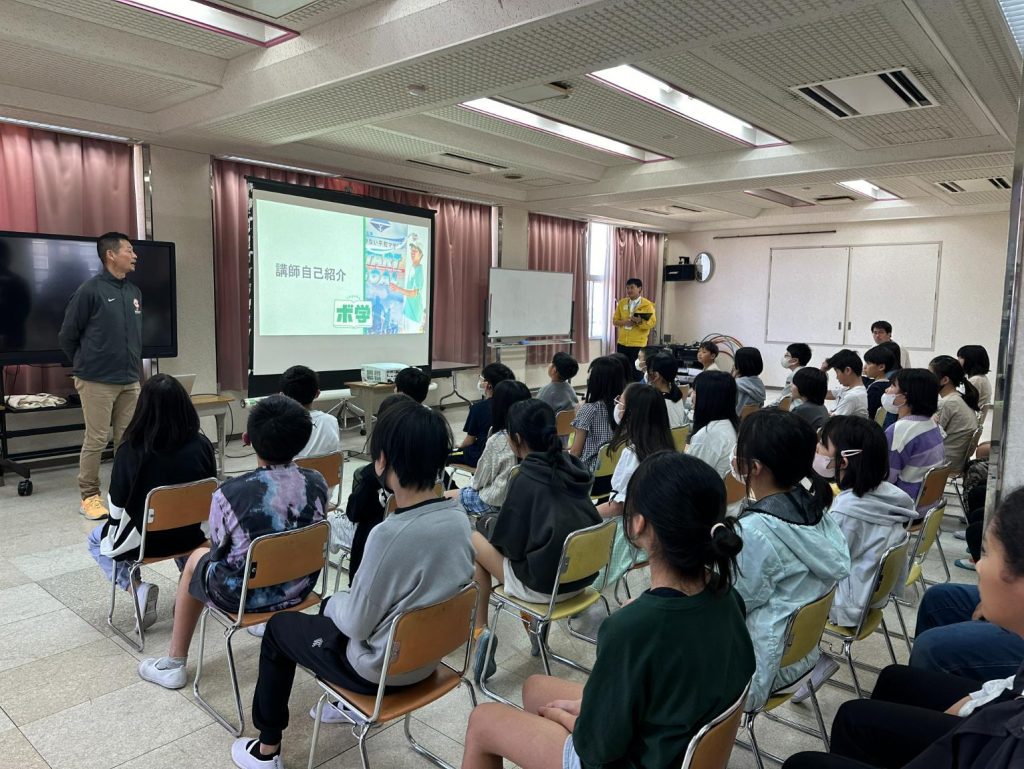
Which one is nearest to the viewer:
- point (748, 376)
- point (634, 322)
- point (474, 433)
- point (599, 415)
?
point (599, 415)

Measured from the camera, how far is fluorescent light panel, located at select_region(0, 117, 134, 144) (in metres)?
4.64

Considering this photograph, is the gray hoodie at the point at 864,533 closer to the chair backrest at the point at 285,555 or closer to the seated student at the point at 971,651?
the seated student at the point at 971,651

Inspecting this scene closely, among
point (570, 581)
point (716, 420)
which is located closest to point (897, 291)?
point (716, 420)

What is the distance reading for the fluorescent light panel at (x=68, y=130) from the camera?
4.64m

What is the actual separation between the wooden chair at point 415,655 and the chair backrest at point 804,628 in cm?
80

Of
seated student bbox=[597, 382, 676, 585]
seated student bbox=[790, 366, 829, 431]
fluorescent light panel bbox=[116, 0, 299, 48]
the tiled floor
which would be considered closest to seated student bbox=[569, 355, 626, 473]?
seated student bbox=[597, 382, 676, 585]

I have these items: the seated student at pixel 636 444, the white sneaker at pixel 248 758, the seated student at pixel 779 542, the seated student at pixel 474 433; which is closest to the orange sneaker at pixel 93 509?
the seated student at pixel 474 433

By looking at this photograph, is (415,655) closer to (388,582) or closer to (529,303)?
(388,582)

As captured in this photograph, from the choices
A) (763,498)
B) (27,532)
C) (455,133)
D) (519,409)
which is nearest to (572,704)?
(763,498)

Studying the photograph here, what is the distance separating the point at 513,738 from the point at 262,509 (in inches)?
41.6

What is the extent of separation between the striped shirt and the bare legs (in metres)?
2.60

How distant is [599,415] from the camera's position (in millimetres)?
3594

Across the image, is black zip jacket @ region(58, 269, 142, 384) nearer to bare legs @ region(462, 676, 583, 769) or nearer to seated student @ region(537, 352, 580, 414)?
seated student @ region(537, 352, 580, 414)

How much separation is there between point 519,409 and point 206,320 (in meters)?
4.35
